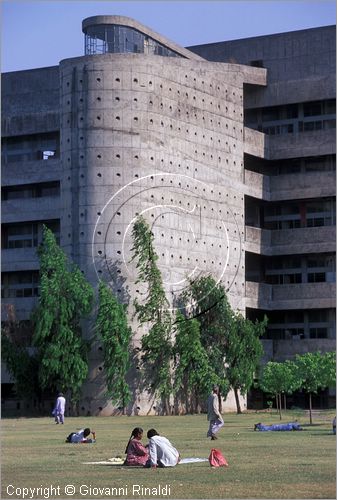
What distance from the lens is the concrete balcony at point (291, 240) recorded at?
66125mm

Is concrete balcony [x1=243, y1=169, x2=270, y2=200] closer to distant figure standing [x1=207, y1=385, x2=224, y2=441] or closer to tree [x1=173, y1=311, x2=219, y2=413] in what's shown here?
tree [x1=173, y1=311, x2=219, y2=413]

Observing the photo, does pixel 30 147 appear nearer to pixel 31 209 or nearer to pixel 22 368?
pixel 31 209

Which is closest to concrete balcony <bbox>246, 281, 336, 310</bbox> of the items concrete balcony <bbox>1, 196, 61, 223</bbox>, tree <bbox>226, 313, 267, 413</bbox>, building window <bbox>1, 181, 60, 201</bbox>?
tree <bbox>226, 313, 267, 413</bbox>

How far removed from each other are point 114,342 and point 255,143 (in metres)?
17.8

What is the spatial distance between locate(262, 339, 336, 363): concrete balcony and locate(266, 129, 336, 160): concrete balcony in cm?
1006

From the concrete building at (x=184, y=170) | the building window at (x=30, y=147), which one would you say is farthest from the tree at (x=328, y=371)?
the building window at (x=30, y=147)

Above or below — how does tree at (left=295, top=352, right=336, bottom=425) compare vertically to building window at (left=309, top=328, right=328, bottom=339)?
below

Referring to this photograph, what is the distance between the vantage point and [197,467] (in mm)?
22625

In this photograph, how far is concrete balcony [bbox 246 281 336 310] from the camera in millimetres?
66062

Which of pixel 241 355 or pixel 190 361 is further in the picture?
pixel 241 355

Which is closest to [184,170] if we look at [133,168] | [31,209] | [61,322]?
[133,168]

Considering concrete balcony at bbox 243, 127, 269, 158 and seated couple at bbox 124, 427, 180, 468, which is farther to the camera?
concrete balcony at bbox 243, 127, 269, 158

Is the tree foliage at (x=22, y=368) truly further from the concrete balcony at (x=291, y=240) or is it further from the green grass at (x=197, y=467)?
the green grass at (x=197, y=467)

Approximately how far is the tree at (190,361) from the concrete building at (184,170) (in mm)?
1704
